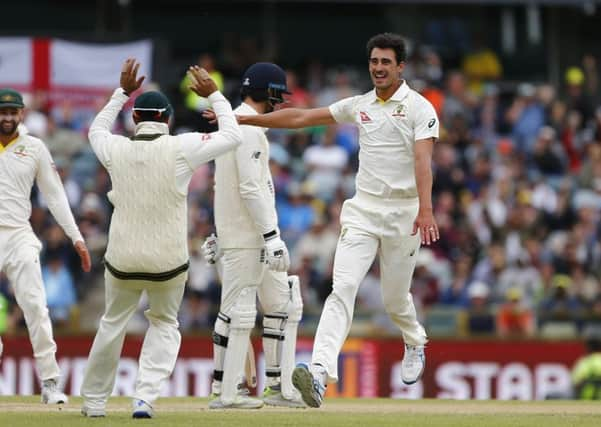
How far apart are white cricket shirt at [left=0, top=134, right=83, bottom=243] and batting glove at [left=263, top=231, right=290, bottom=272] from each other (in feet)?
5.79

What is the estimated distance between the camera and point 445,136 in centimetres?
2384

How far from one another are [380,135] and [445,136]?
40.4 feet

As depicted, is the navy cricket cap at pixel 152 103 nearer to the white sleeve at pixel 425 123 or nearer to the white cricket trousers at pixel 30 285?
the white sleeve at pixel 425 123

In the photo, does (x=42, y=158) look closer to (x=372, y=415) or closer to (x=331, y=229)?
(x=372, y=415)

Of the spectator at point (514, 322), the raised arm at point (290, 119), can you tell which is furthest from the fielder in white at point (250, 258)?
the spectator at point (514, 322)

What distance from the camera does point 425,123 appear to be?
37.7 feet

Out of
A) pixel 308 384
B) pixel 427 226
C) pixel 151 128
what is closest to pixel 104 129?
pixel 151 128

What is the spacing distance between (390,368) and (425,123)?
7379 mm

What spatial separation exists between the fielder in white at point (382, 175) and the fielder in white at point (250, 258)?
36cm

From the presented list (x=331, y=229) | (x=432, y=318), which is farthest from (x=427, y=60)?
(x=432, y=318)

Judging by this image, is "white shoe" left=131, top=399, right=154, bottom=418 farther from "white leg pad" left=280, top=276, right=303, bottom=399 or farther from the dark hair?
the dark hair

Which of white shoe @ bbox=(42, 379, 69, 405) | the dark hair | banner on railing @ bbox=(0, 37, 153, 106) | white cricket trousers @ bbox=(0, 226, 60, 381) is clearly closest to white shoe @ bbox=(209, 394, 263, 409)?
white shoe @ bbox=(42, 379, 69, 405)

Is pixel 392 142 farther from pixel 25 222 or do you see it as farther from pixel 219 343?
pixel 25 222

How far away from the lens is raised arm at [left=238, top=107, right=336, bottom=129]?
37.6ft
